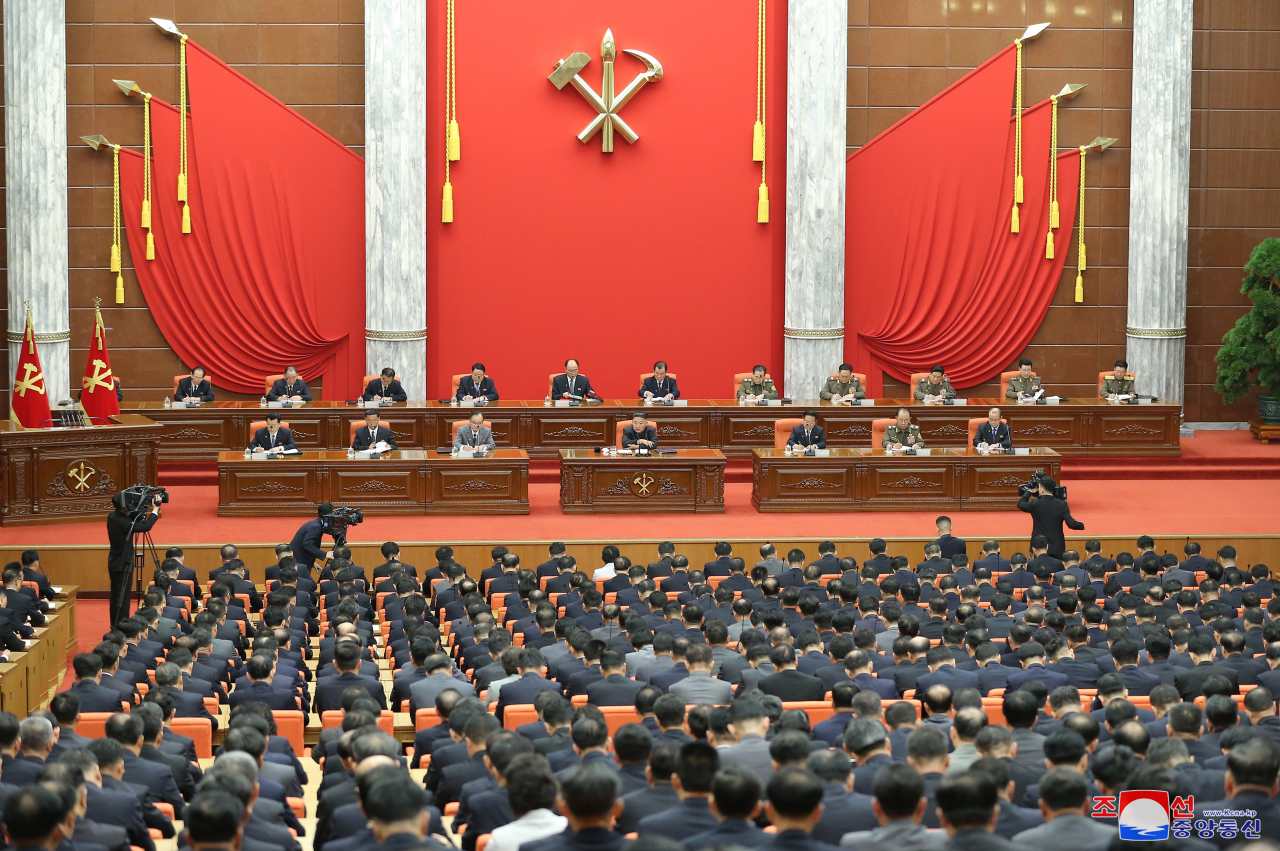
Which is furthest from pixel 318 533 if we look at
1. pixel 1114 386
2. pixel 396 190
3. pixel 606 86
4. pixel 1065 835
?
pixel 1114 386

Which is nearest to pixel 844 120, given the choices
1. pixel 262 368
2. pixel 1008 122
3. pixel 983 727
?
pixel 1008 122

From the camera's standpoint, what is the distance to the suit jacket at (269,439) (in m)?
12.0

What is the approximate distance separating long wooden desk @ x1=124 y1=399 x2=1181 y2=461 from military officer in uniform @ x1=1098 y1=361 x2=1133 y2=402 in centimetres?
22

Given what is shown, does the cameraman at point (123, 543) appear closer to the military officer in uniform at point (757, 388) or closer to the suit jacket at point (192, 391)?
the suit jacket at point (192, 391)

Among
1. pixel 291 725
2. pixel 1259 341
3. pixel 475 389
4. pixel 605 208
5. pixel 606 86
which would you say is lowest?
pixel 291 725

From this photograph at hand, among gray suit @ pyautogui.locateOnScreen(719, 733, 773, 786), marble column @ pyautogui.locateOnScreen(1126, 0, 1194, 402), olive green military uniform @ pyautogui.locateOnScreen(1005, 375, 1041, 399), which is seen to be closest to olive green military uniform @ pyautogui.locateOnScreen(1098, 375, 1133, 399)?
olive green military uniform @ pyautogui.locateOnScreen(1005, 375, 1041, 399)

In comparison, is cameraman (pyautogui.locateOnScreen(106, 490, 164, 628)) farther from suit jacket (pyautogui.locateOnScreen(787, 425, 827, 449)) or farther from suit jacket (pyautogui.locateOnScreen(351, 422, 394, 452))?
suit jacket (pyautogui.locateOnScreen(787, 425, 827, 449))

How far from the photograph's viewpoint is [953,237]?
50.5ft

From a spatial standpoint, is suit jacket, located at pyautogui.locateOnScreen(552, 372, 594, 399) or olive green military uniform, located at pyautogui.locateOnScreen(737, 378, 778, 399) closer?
suit jacket, located at pyautogui.locateOnScreen(552, 372, 594, 399)

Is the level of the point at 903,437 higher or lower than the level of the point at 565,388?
lower

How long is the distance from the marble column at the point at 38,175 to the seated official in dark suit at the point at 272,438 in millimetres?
3198

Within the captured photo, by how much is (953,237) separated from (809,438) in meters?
4.06

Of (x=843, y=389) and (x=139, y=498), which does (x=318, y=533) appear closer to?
(x=139, y=498)

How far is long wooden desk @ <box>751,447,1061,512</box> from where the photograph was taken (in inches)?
483
